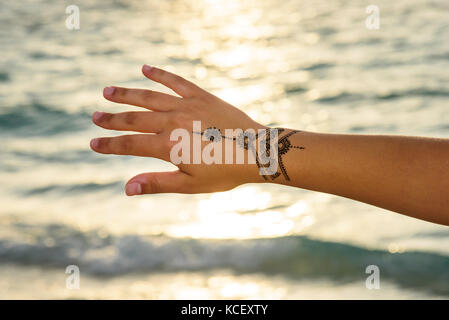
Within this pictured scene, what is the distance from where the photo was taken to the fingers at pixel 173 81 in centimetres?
238

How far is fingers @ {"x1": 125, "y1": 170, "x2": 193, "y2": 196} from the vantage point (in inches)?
85.8

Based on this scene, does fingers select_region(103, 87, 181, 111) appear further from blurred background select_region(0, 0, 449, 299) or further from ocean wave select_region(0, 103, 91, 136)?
ocean wave select_region(0, 103, 91, 136)

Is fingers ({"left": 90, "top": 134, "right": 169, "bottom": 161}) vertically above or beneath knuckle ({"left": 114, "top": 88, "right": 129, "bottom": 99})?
beneath

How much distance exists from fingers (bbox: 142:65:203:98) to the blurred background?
4.78 ft

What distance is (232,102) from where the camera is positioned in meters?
6.23

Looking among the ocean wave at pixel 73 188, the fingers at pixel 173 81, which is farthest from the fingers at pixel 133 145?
the ocean wave at pixel 73 188

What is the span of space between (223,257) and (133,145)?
1.69 meters

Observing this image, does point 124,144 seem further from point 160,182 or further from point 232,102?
point 232,102

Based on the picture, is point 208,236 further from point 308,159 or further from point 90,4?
point 90,4

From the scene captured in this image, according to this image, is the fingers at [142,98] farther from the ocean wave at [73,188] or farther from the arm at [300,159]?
the ocean wave at [73,188]

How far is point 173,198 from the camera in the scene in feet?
14.7

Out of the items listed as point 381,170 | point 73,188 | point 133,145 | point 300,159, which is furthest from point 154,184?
point 73,188

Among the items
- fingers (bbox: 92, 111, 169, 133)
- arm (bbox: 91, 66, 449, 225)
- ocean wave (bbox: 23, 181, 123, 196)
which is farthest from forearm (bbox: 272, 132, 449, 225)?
ocean wave (bbox: 23, 181, 123, 196)
